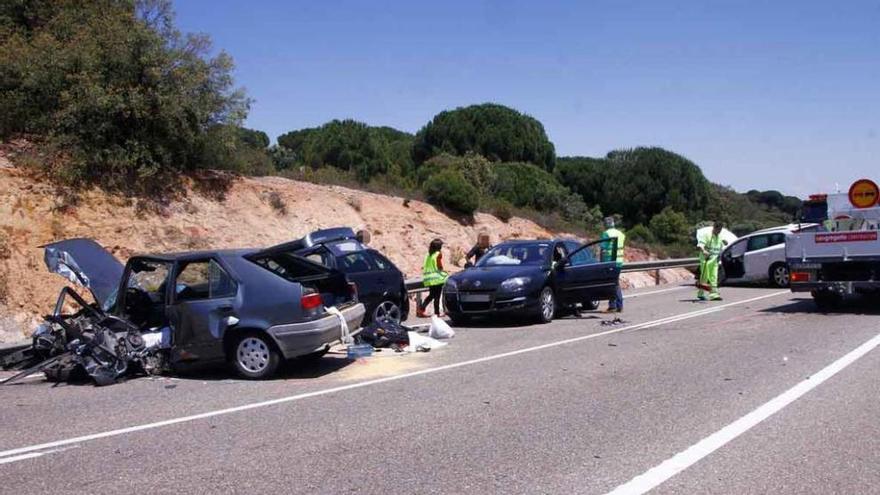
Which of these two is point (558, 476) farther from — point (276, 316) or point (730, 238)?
point (730, 238)

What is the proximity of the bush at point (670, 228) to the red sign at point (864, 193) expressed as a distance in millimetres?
29053

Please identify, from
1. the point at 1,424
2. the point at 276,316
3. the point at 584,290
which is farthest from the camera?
the point at 584,290

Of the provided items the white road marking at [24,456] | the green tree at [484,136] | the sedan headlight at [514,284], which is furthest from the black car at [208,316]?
the green tree at [484,136]

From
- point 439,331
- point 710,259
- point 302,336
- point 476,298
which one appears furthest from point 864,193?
point 302,336

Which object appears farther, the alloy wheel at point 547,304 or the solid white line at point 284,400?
the alloy wheel at point 547,304

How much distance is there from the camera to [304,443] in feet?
19.8

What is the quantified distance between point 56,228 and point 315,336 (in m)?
10.5

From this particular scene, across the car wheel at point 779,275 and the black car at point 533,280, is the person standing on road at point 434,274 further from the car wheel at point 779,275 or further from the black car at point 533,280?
the car wheel at point 779,275

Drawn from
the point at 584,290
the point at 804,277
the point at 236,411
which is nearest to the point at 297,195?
the point at 584,290

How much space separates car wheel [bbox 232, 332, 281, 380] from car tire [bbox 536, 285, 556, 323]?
19.0 ft

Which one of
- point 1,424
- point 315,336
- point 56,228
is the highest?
point 56,228

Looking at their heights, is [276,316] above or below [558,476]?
above

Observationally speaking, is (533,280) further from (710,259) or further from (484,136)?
(484,136)

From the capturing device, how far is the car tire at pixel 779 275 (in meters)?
21.1
